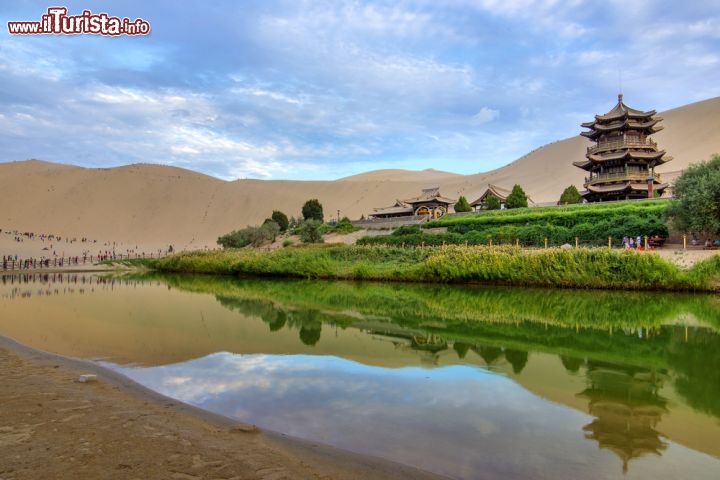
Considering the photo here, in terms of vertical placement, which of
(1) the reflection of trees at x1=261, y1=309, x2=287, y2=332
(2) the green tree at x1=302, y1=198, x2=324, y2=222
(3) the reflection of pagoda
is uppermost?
(2) the green tree at x1=302, y1=198, x2=324, y2=222

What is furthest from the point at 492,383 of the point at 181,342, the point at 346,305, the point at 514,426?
the point at 346,305

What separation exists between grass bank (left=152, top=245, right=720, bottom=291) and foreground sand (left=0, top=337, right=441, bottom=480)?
15.1 metres

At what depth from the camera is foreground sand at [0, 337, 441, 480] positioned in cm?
335

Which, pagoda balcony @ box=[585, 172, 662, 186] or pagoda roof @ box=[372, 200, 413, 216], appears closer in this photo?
pagoda balcony @ box=[585, 172, 662, 186]

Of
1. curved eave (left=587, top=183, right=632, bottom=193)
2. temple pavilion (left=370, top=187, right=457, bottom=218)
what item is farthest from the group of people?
temple pavilion (left=370, top=187, right=457, bottom=218)

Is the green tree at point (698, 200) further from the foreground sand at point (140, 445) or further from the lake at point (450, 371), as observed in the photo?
the foreground sand at point (140, 445)

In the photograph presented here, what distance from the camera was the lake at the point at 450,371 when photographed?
405 cm

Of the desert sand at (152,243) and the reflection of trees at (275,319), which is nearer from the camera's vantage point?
the desert sand at (152,243)

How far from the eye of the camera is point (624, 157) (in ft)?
108

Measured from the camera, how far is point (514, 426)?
453 cm

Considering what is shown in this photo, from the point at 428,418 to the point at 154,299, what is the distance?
1264 cm

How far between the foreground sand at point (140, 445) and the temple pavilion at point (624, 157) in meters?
33.7

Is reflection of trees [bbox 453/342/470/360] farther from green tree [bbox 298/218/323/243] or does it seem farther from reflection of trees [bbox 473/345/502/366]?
green tree [bbox 298/218/323/243]

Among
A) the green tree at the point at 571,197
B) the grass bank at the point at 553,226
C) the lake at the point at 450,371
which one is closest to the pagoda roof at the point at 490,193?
the green tree at the point at 571,197
